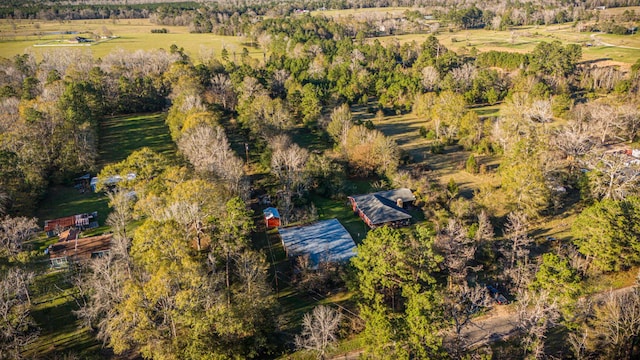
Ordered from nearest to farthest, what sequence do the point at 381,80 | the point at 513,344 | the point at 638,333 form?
the point at 638,333 → the point at 513,344 → the point at 381,80

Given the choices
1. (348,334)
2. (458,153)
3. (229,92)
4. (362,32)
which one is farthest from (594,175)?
(362,32)

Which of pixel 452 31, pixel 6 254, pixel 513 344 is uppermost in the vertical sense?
pixel 452 31

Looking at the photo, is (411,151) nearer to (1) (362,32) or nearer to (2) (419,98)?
(2) (419,98)

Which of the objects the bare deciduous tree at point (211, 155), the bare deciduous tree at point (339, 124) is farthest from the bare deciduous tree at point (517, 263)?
the bare deciduous tree at point (339, 124)

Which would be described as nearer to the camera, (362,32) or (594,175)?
(594,175)

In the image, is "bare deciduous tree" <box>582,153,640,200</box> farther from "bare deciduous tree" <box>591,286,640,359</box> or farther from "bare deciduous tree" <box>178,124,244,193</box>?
"bare deciduous tree" <box>178,124,244,193</box>

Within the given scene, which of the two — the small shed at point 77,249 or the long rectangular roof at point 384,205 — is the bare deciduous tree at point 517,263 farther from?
the small shed at point 77,249
